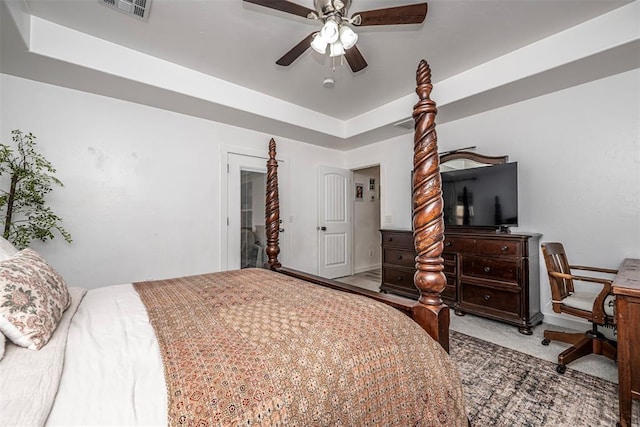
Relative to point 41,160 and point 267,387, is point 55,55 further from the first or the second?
point 267,387

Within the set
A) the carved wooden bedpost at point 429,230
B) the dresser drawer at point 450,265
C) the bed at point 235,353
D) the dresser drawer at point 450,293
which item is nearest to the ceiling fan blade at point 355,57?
the bed at point 235,353

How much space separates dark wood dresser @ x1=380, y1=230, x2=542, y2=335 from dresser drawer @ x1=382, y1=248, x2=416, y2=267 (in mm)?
490

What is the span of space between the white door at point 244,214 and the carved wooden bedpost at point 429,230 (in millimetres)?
2766

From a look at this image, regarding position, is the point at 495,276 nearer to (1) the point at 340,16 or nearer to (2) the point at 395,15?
(2) the point at 395,15

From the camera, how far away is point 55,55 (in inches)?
86.3

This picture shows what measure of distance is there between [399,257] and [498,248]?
125cm

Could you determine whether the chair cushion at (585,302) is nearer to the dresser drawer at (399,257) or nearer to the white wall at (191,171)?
the white wall at (191,171)

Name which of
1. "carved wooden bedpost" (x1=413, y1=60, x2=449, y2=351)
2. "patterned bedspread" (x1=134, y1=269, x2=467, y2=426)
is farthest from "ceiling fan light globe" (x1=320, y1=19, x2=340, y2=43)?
"patterned bedspread" (x1=134, y1=269, x2=467, y2=426)

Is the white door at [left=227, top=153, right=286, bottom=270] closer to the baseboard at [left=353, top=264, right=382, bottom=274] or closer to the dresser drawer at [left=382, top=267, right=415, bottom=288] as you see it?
the dresser drawer at [left=382, top=267, right=415, bottom=288]

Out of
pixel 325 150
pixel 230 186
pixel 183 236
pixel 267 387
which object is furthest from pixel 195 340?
pixel 325 150

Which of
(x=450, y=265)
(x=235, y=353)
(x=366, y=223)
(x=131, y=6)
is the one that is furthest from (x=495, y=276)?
(x=131, y=6)

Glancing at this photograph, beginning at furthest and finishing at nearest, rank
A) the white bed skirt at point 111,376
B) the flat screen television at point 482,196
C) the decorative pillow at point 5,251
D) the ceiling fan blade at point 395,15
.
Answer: the flat screen television at point 482,196 < the ceiling fan blade at point 395,15 < the decorative pillow at point 5,251 < the white bed skirt at point 111,376

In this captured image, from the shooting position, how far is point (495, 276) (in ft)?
9.26

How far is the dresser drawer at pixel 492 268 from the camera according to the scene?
8.86ft
